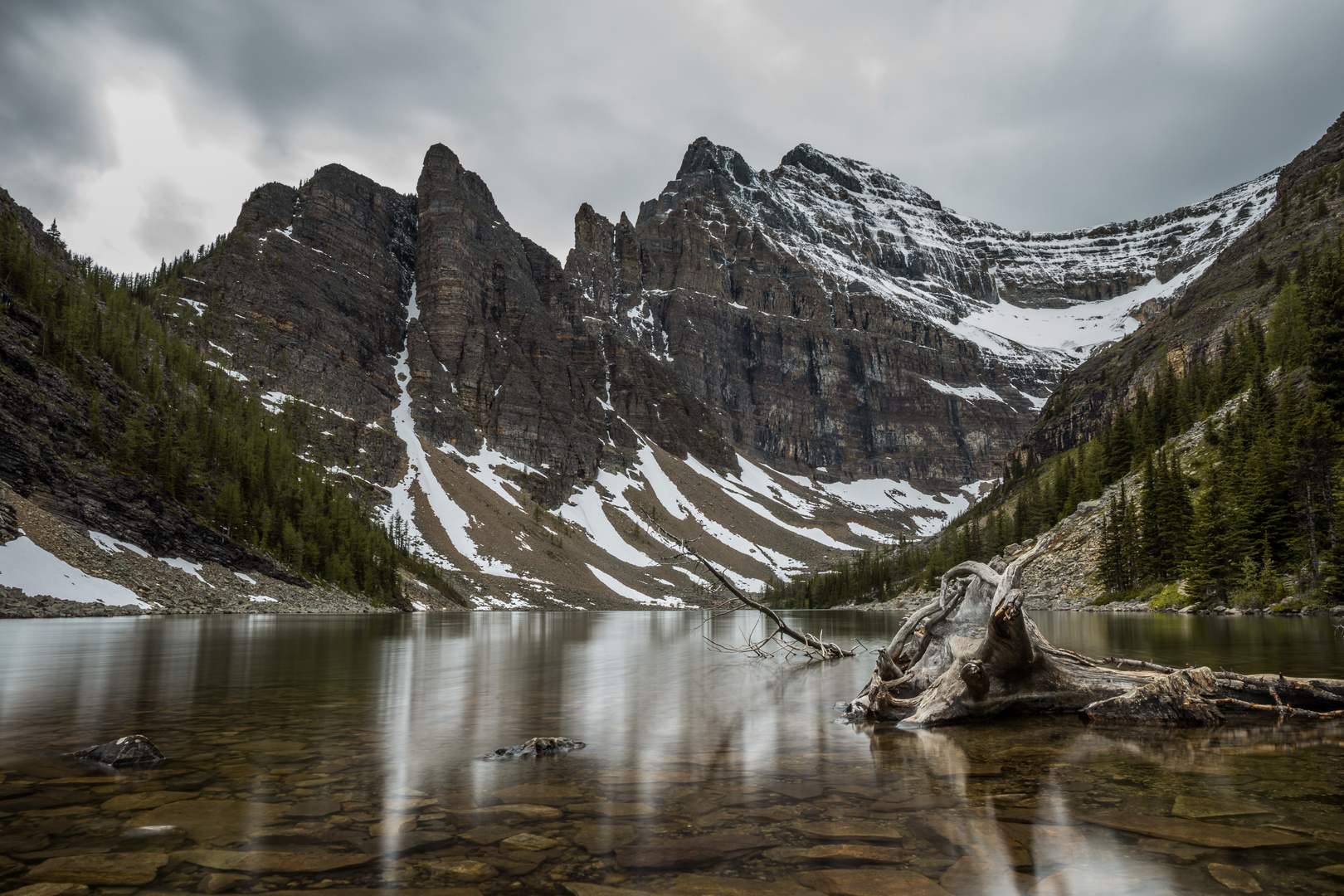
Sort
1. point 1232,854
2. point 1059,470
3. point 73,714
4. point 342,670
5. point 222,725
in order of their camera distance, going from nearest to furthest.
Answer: point 1232,854 < point 222,725 < point 73,714 < point 342,670 < point 1059,470

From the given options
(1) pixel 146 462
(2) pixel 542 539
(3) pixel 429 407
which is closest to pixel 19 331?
(1) pixel 146 462

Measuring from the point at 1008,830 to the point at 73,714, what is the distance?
15058 mm

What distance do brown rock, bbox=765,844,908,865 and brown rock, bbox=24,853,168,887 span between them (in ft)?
14.7

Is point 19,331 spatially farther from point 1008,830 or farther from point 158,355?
point 1008,830

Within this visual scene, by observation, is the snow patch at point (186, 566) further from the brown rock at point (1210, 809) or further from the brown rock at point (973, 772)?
the brown rock at point (1210, 809)

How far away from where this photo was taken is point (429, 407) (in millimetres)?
193000

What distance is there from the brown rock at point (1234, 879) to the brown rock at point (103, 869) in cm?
720

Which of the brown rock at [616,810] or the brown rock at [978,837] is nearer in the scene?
the brown rock at [978,837]

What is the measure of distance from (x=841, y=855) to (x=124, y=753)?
867 cm

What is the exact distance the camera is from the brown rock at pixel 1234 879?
14.8ft

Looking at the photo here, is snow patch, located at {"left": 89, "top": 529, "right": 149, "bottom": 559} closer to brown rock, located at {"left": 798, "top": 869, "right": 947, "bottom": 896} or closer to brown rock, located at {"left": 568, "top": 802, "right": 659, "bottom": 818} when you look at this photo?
brown rock, located at {"left": 568, "top": 802, "right": 659, "bottom": 818}

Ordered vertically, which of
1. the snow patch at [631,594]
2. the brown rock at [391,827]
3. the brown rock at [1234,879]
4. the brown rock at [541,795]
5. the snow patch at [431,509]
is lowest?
the snow patch at [631,594]

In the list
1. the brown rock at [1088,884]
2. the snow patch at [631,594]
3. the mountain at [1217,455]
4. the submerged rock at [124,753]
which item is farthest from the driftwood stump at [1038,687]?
the snow patch at [631,594]

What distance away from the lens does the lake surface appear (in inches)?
197
